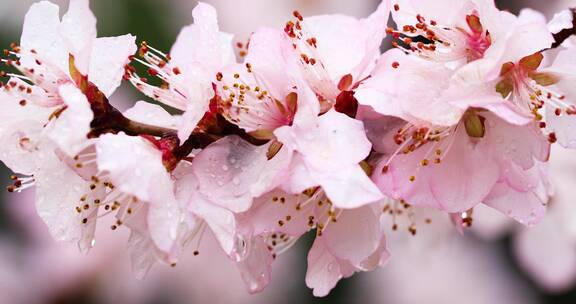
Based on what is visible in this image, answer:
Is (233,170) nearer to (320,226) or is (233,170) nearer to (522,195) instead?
(320,226)

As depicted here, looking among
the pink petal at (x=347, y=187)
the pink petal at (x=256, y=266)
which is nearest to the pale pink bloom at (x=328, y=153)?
the pink petal at (x=347, y=187)

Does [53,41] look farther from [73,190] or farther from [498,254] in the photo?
[498,254]

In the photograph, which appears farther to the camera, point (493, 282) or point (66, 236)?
point (493, 282)

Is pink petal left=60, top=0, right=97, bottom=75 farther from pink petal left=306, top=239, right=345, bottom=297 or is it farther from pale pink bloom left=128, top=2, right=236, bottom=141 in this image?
pink petal left=306, top=239, right=345, bottom=297

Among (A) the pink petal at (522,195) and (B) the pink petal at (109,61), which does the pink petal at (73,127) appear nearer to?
(B) the pink petal at (109,61)

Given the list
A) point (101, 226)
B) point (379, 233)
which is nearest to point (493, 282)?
point (101, 226)

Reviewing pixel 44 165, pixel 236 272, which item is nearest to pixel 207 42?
pixel 44 165
